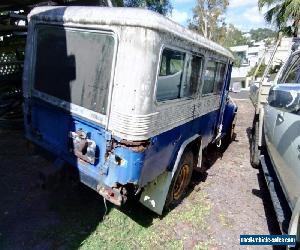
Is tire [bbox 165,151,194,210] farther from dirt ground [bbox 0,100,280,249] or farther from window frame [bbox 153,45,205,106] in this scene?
window frame [bbox 153,45,205,106]

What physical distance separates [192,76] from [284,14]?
1415 cm

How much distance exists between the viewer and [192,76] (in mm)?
4109

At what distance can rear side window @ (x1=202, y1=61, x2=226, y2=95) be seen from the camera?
470 cm

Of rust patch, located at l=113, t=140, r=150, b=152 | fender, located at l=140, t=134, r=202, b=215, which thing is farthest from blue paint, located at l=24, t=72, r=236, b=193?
fender, located at l=140, t=134, r=202, b=215

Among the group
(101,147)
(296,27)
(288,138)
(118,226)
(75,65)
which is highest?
(296,27)

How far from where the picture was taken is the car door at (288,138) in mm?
3101

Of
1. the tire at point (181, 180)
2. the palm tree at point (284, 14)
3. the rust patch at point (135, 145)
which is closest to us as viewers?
the rust patch at point (135, 145)

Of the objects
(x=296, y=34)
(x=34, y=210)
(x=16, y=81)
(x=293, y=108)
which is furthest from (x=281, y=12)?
(x=34, y=210)

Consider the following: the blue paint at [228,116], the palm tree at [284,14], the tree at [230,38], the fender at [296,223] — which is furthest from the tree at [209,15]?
the fender at [296,223]

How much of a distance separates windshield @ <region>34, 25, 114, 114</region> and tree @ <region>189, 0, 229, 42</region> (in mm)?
30918

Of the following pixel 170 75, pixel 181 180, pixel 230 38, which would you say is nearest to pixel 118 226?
pixel 181 180

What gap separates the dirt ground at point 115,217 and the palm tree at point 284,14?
12.6 meters

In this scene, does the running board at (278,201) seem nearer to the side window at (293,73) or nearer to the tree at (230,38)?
the side window at (293,73)

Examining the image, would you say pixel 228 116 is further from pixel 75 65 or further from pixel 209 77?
pixel 75 65
